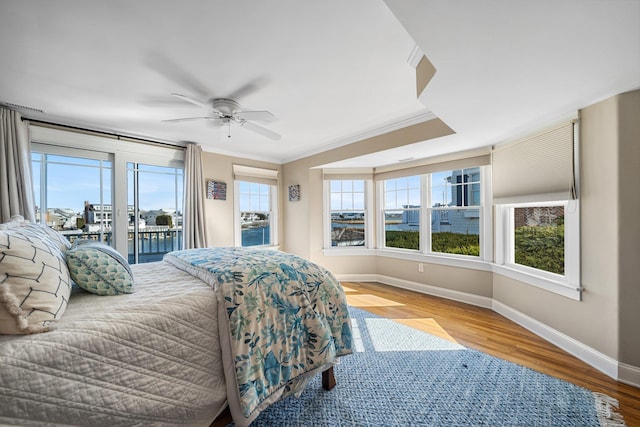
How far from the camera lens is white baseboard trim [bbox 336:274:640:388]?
185 cm

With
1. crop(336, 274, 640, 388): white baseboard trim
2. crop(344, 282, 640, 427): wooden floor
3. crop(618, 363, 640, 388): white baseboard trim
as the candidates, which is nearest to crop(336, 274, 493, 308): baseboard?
crop(336, 274, 640, 388): white baseboard trim

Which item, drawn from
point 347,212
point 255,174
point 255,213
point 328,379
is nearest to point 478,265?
point 347,212

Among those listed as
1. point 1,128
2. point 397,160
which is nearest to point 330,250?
point 397,160

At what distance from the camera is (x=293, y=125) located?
3.24m

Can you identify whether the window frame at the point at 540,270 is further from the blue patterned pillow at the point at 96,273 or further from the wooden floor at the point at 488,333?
the blue patterned pillow at the point at 96,273

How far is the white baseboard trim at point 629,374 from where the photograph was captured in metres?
1.80

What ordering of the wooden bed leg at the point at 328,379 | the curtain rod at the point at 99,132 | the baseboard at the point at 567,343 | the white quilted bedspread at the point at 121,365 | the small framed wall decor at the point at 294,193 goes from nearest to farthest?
the white quilted bedspread at the point at 121,365 < the wooden bed leg at the point at 328,379 < the baseboard at the point at 567,343 < the curtain rod at the point at 99,132 < the small framed wall decor at the point at 294,193

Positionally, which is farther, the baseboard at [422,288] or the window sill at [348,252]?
the window sill at [348,252]

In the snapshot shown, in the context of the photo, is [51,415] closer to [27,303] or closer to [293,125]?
[27,303]

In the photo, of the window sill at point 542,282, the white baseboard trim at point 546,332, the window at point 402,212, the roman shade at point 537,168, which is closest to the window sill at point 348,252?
the window at point 402,212

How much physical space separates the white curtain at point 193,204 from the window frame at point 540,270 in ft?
12.9

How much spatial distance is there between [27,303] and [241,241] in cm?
360

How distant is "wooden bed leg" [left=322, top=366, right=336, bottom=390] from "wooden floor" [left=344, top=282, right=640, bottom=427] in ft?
4.36

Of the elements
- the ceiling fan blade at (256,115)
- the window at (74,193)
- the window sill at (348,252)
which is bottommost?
the window sill at (348,252)
